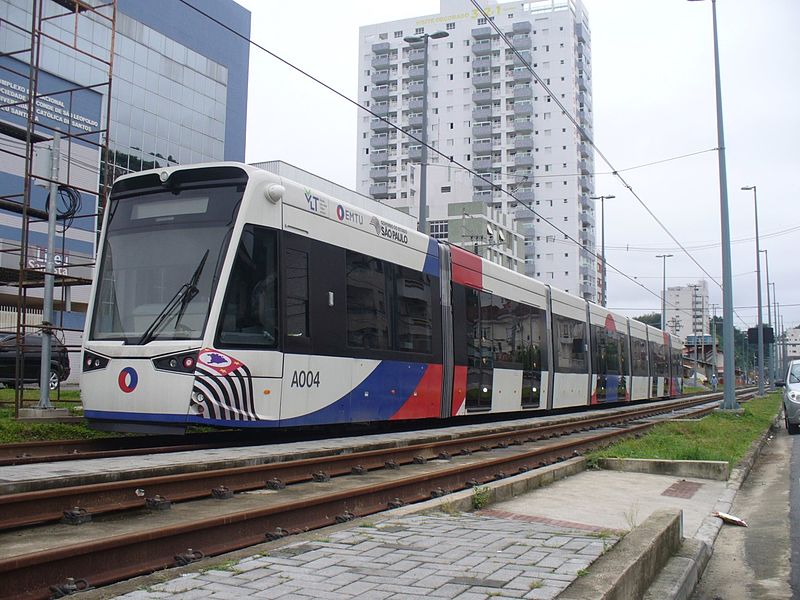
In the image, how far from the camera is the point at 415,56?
10475 cm

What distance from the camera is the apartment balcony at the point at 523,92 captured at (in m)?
99.6

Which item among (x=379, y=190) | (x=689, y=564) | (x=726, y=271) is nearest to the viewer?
(x=689, y=564)

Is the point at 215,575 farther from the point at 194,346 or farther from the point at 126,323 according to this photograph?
the point at 126,323

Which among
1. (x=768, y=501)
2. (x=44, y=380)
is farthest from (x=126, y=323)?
(x=768, y=501)

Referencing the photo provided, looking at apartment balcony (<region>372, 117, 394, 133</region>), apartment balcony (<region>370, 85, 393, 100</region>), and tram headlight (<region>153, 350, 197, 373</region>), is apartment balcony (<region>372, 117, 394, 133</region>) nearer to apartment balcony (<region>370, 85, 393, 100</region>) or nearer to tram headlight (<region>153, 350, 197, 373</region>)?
apartment balcony (<region>370, 85, 393, 100</region>)

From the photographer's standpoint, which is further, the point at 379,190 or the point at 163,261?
the point at 379,190

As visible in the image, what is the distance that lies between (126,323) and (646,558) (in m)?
6.97

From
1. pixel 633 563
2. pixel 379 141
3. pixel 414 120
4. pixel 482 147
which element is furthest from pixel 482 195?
pixel 633 563

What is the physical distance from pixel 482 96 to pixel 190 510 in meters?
101

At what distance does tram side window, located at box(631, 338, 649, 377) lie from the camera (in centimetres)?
2992

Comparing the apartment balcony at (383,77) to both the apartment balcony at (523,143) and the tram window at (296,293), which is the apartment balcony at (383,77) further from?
the tram window at (296,293)

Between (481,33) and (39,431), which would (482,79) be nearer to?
(481,33)

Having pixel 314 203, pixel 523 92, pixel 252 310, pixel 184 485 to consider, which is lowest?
pixel 184 485

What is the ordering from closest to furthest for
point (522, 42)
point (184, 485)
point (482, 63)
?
point (184, 485) < point (522, 42) < point (482, 63)
